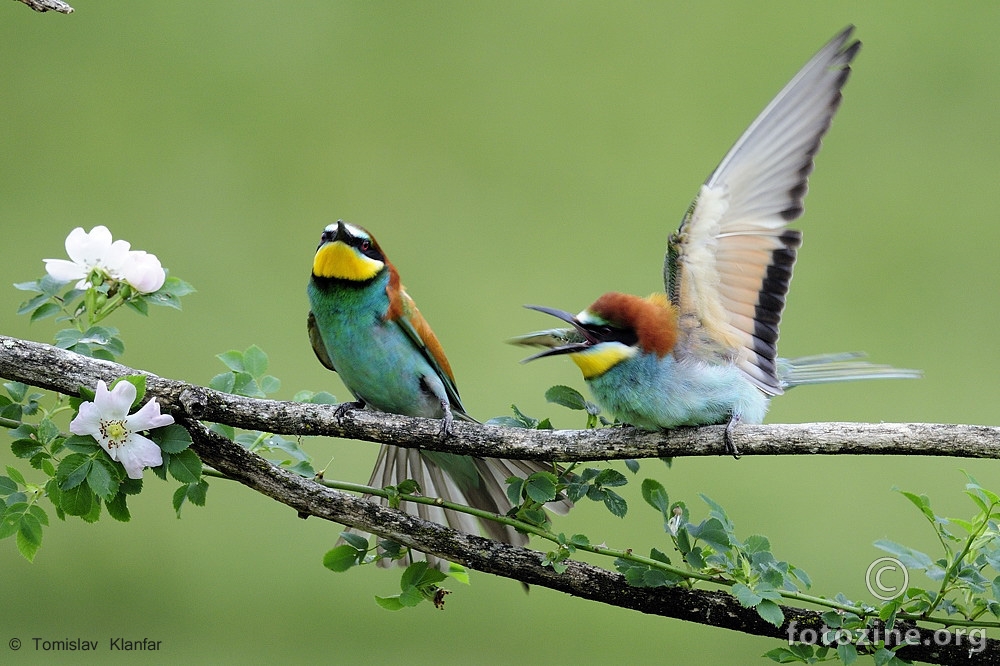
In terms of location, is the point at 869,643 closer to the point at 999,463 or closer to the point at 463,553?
the point at 463,553

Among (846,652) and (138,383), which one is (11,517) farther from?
(846,652)

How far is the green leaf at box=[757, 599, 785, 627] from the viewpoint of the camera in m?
0.61

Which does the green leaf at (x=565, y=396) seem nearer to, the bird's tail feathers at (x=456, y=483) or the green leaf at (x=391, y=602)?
the bird's tail feathers at (x=456, y=483)

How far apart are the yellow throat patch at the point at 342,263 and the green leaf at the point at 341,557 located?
258 mm

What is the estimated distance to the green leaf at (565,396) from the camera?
713mm

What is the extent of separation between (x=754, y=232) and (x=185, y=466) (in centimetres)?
45

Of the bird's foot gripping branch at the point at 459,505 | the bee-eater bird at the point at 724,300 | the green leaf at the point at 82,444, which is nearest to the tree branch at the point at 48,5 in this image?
the bird's foot gripping branch at the point at 459,505

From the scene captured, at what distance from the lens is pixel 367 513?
0.68 meters

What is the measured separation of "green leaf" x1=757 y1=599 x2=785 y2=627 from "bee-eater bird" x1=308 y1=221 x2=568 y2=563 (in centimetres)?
27

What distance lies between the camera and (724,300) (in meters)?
0.76

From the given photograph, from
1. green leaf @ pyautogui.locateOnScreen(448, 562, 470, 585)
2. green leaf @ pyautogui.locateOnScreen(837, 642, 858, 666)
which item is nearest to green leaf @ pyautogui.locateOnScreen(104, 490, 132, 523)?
green leaf @ pyautogui.locateOnScreen(448, 562, 470, 585)

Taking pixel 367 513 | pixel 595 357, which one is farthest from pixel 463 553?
pixel 595 357

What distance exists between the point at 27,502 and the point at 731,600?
48 centimetres

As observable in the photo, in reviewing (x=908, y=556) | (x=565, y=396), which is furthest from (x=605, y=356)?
(x=908, y=556)
